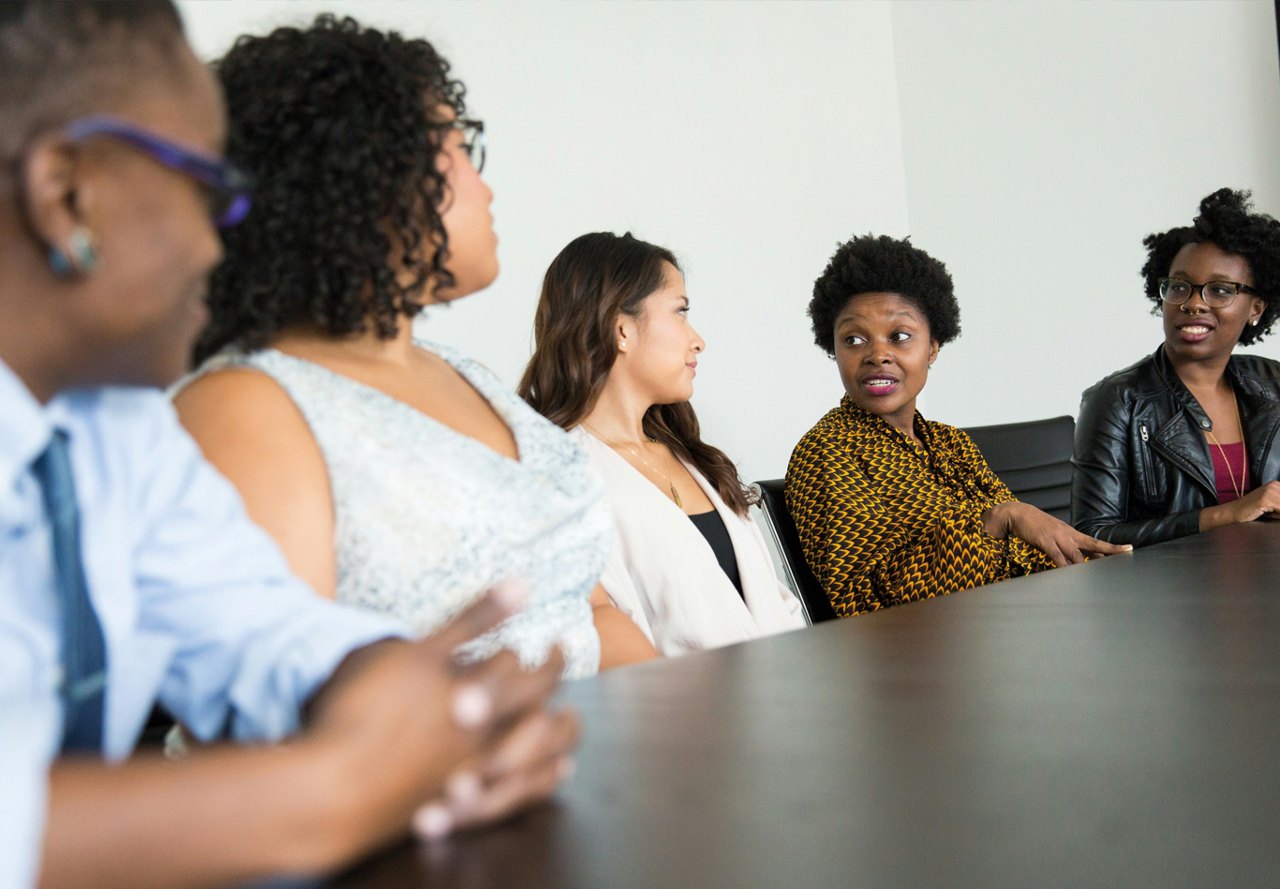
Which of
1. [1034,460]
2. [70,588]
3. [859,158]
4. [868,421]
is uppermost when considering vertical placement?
[859,158]

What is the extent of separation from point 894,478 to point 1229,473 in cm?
77

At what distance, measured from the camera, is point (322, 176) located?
1.02 metres

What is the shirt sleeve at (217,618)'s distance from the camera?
0.61 meters

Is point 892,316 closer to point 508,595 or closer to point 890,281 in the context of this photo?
point 890,281

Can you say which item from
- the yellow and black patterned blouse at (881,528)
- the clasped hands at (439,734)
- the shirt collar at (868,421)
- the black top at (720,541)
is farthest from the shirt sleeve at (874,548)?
the clasped hands at (439,734)

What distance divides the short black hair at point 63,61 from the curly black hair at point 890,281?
7.46 feet

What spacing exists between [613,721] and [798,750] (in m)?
0.13

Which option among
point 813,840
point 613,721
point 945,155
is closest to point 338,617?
point 613,721

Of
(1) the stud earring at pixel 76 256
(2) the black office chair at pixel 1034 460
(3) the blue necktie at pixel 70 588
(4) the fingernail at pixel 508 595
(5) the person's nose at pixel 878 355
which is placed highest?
(1) the stud earring at pixel 76 256

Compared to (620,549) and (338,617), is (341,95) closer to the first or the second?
(338,617)

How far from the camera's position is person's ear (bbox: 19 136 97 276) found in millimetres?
487

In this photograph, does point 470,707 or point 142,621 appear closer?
point 470,707

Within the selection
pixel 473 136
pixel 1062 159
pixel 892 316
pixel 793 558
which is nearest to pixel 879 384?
pixel 892 316

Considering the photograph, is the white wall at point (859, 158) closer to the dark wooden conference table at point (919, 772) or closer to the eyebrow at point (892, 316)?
the eyebrow at point (892, 316)
